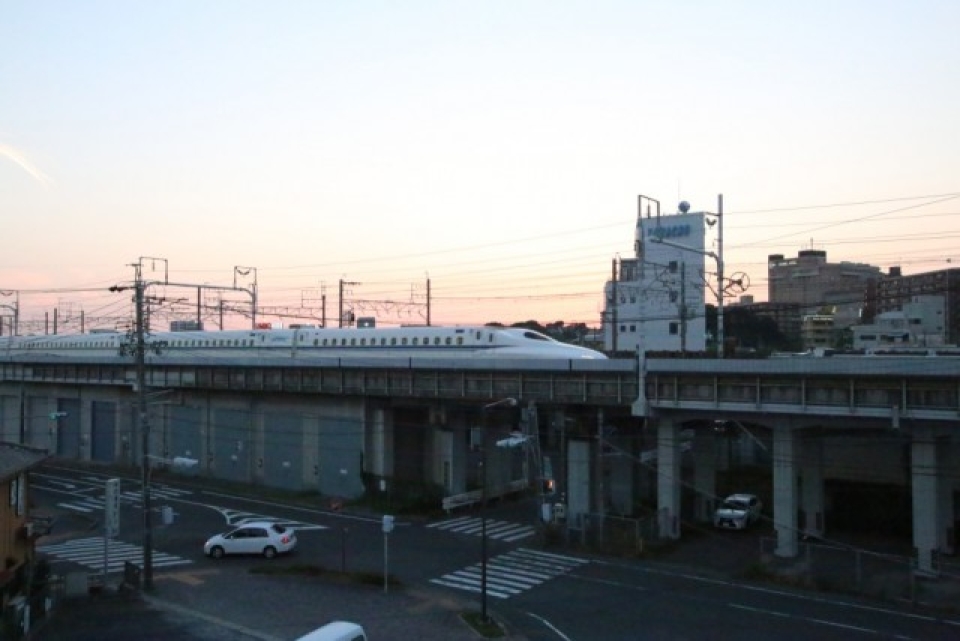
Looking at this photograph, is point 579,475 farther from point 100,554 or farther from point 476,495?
point 100,554

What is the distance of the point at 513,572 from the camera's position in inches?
1062

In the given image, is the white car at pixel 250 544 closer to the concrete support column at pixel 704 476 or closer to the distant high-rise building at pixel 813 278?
the concrete support column at pixel 704 476

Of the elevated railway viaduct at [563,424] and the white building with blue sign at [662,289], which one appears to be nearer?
the elevated railway viaduct at [563,424]

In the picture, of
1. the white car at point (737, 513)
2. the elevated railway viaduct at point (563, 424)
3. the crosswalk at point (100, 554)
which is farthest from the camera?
the white car at point (737, 513)

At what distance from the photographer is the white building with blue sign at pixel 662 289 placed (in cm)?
5834

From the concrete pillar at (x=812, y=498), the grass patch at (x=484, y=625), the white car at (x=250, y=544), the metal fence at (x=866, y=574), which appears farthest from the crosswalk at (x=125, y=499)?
the concrete pillar at (x=812, y=498)

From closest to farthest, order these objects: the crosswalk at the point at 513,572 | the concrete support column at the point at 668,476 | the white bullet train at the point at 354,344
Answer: the crosswalk at the point at 513,572 < the concrete support column at the point at 668,476 < the white bullet train at the point at 354,344

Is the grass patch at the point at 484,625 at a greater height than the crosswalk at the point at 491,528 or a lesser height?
greater

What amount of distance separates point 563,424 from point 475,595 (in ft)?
33.7

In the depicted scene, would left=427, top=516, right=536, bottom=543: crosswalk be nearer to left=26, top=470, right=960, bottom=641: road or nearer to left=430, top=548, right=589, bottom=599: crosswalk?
left=26, top=470, right=960, bottom=641: road

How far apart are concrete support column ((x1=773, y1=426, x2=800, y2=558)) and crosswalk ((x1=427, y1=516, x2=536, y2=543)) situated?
9.80m

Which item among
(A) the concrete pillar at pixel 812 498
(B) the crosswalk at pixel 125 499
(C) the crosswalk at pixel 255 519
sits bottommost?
(B) the crosswalk at pixel 125 499

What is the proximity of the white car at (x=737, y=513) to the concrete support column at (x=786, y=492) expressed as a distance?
17.5ft

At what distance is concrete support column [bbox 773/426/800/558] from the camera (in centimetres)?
2672
